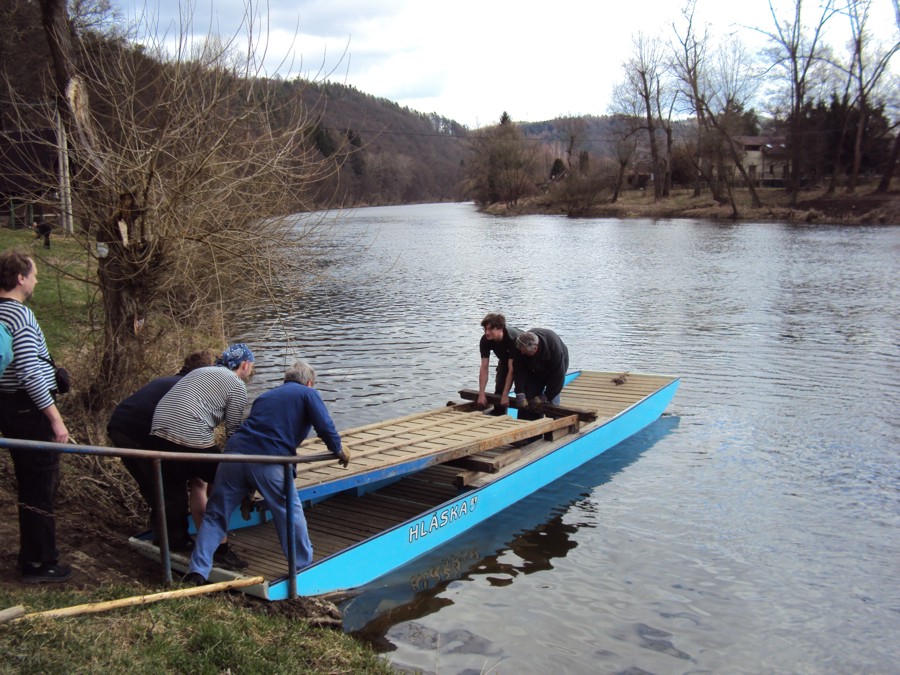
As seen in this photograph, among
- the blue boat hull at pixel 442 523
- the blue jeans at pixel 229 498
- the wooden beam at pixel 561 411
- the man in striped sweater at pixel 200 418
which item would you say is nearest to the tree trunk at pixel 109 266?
the man in striped sweater at pixel 200 418

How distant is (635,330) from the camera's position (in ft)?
64.2

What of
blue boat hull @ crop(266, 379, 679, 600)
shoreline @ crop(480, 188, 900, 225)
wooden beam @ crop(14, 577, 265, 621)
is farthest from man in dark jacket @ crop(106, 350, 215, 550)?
shoreline @ crop(480, 188, 900, 225)

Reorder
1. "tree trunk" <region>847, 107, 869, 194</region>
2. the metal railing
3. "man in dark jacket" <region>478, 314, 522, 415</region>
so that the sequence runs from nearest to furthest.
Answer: the metal railing, "man in dark jacket" <region>478, 314, 522, 415</region>, "tree trunk" <region>847, 107, 869, 194</region>

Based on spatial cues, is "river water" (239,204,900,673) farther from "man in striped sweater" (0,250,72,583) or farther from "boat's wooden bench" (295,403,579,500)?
"man in striped sweater" (0,250,72,583)

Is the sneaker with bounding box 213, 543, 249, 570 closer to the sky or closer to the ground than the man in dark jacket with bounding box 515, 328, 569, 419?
closer to the ground

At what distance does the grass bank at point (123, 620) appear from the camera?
4.09 metres

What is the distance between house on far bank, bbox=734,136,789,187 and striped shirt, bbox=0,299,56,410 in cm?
7101

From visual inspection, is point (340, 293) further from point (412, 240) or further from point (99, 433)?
point (412, 240)

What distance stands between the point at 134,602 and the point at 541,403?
649 cm

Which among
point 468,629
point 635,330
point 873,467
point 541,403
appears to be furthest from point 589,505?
point 635,330

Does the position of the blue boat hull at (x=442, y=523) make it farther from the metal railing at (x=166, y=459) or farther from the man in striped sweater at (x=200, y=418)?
the man in striped sweater at (x=200, y=418)

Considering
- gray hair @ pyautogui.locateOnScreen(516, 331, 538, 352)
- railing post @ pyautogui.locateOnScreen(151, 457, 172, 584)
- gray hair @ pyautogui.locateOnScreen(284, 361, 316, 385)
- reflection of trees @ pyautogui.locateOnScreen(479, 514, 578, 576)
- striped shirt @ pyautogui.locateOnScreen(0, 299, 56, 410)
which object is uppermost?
striped shirt @ pyautogui.locateOnScreen(0, 299, 56, 410)

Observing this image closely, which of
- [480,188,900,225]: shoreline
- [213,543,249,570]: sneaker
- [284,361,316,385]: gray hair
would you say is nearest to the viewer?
[284,361,316,385]: gray hair

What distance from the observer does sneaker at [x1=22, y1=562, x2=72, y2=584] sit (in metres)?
5.32
